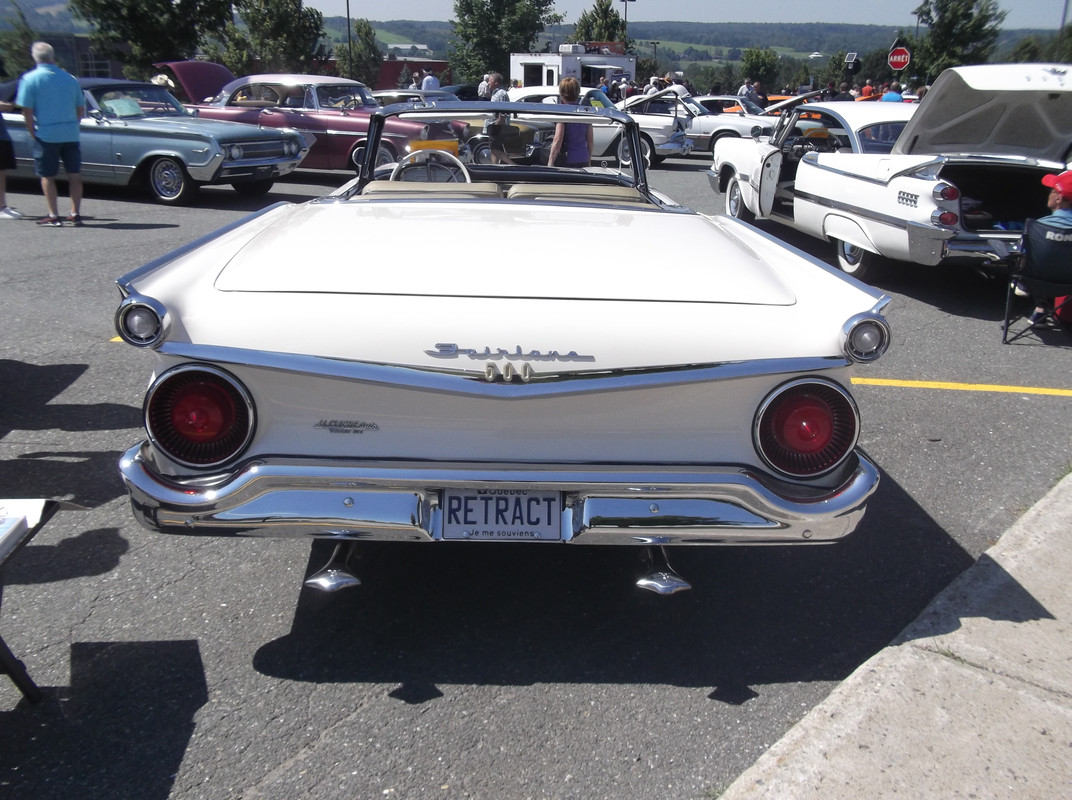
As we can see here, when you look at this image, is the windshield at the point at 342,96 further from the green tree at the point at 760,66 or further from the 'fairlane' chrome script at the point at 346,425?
the green tree at the point at 760,66

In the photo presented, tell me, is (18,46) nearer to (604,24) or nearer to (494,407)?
(604,24)

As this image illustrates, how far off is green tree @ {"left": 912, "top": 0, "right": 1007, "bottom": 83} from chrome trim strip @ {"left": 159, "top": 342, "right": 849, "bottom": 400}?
44120mm

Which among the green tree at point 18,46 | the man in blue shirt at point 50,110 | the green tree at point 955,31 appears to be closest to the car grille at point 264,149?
the man in blue shirt at point 50,110

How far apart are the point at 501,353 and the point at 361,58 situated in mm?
63425

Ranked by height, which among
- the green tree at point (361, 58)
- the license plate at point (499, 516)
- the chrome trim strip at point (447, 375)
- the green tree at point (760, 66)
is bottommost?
the green tree at point (760, 66)

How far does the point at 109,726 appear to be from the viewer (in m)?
2.46

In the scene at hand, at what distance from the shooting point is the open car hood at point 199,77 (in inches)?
658

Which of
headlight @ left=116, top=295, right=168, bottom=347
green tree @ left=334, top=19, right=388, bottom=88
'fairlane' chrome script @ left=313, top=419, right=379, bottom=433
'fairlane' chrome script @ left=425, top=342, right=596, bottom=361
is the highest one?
headlight @ left=116, top=295, right=168, bottom=347

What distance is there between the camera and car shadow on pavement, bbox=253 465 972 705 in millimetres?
2768

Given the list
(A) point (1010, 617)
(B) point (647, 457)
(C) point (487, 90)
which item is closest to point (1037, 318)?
(A) point (1010, 617)

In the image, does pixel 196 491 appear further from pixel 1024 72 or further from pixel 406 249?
pixel 1024 72

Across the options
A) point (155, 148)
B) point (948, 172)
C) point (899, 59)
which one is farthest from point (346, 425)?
point (899, 59)

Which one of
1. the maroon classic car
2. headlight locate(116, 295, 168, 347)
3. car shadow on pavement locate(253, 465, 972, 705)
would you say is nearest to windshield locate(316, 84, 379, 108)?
the maroon classic car

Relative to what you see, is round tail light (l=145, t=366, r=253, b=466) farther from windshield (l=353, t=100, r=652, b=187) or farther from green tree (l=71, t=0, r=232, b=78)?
green tree (l=71, t=0, r=232, b=78)
